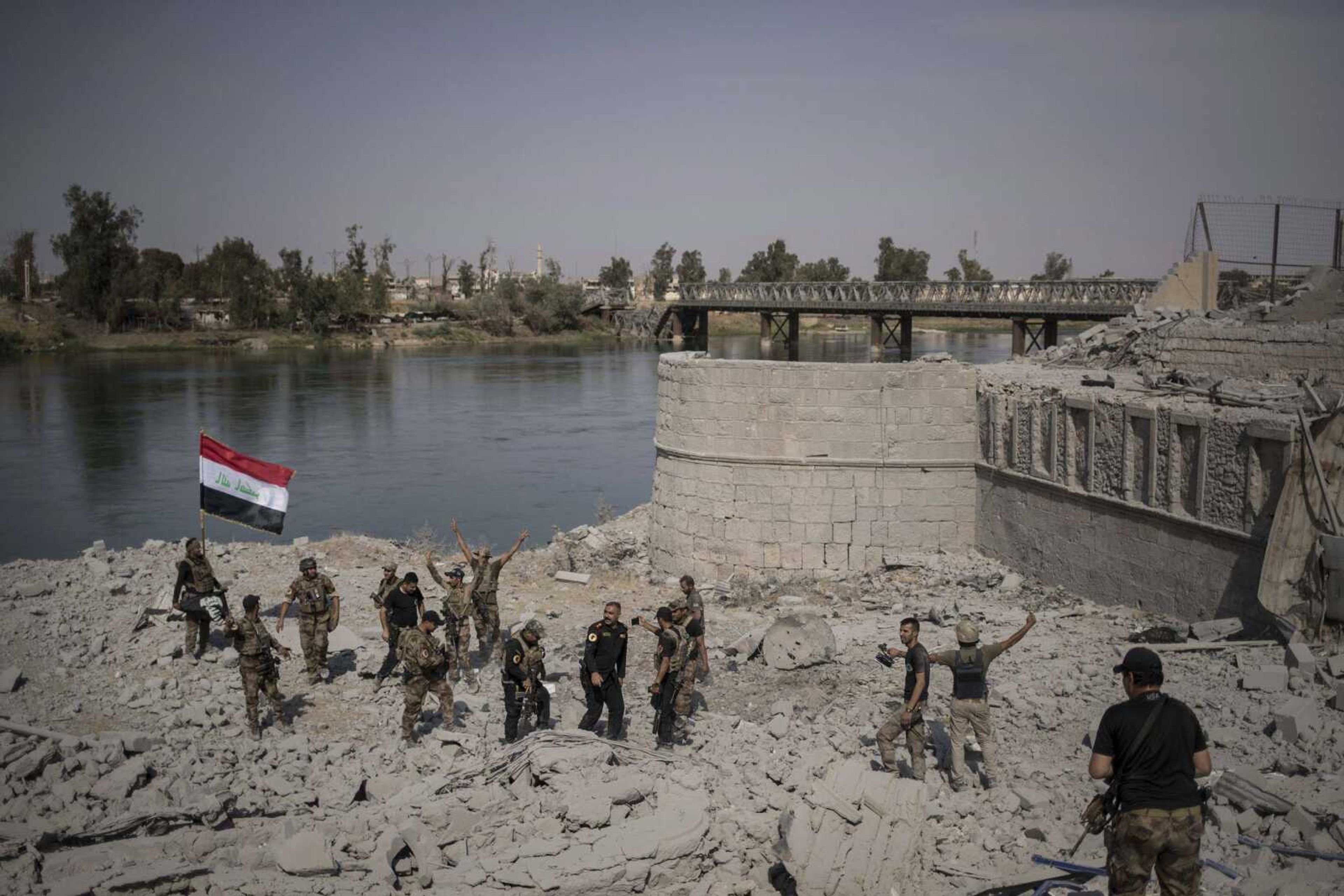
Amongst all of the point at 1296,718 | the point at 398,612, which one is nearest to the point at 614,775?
the point at 398,612

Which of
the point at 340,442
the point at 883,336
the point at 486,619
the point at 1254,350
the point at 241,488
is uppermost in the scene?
the point at 1254,350

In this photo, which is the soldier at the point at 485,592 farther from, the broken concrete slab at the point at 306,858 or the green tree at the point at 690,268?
the green tree at the point at 690,268

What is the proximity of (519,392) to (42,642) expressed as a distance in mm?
40873

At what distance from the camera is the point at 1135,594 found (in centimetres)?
1303

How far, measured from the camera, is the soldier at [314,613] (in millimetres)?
11477

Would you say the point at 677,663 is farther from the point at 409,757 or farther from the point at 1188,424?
the point at 1188,424

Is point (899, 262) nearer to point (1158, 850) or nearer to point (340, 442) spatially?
point (340, 442)

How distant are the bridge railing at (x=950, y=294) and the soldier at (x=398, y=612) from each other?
18.8 meters

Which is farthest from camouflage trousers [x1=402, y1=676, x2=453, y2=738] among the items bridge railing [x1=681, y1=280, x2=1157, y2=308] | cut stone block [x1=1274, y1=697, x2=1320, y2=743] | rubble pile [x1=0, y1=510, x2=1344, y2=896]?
bridge railing [x1=681, y1=280, x2=1157, y2=308]

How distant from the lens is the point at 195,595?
39.3 feet

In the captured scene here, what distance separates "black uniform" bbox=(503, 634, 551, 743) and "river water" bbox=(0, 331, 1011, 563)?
53.6ft

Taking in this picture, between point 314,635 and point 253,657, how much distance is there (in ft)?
5.26

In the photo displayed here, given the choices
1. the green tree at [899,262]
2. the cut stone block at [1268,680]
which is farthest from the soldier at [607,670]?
the green tree at [899,262]

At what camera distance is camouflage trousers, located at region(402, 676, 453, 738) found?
9.67 meters
